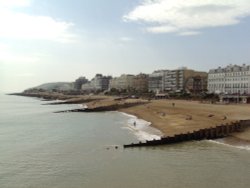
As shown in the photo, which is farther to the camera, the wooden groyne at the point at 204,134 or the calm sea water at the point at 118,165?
the wooden groyne at the point at 204,134

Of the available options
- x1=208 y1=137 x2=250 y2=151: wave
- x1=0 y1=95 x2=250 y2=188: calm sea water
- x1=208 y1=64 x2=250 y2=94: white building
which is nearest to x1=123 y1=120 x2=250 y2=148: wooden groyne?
x1=0 y1=95 x2=250 y2=188: calm sea water

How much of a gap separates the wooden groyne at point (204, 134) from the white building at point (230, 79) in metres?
89.0

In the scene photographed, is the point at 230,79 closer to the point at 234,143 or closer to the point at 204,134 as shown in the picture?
the point at 204,134

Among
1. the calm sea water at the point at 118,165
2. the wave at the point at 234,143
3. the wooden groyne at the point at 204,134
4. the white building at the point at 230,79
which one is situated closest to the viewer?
the calm sea water at the point at 118,165

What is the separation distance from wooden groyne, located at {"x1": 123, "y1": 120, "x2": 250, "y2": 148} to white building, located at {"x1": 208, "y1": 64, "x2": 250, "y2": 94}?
89.0m

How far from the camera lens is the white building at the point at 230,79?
13838 cm

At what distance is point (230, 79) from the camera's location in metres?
147

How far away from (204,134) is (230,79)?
106021mm

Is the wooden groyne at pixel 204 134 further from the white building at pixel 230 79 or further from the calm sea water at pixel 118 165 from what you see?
the white building at pixel 230 79

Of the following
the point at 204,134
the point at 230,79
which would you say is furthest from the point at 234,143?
the point at 230,79

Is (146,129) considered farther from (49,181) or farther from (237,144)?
(49,181)

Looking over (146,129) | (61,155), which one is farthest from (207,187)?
(146,129)

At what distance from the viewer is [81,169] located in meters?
31.7

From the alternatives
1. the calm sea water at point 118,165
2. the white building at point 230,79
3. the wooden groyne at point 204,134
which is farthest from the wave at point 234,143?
the white building at point 230,79
